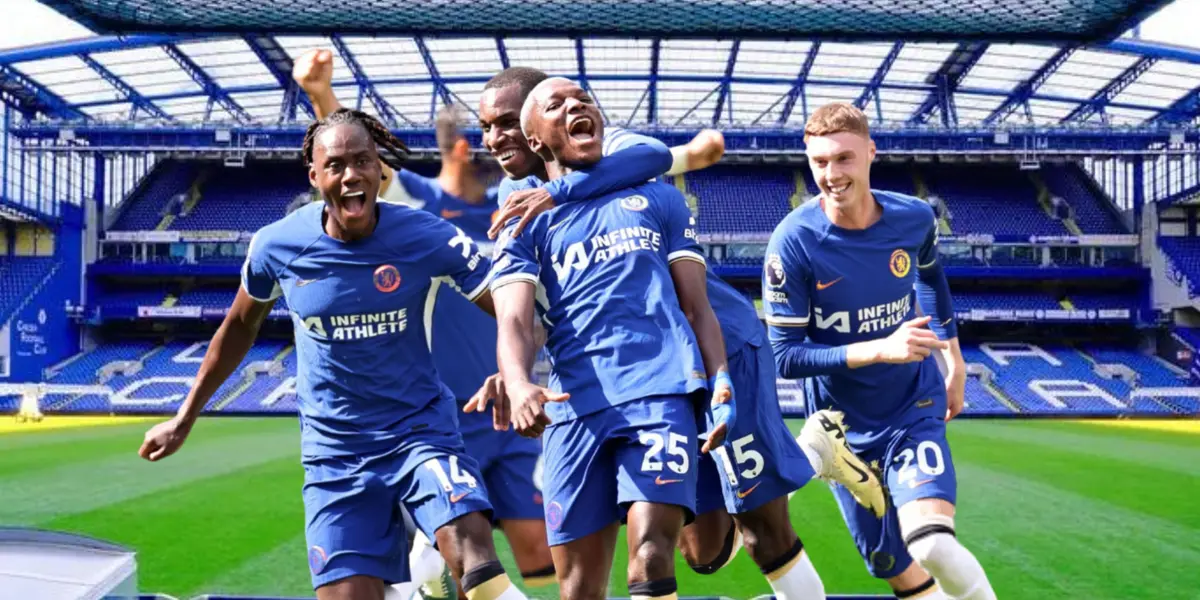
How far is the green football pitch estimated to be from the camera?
316 inches

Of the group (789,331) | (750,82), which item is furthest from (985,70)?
(789,331)

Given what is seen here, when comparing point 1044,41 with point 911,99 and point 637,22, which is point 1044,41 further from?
point 911,99

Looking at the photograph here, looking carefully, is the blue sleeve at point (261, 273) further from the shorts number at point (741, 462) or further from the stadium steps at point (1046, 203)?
the stadium steps at point (1046, 203)

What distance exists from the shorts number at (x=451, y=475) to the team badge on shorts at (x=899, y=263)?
→ 206 centimetres

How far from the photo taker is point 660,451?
11.4ft

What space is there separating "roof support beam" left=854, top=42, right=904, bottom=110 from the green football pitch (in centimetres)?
1621

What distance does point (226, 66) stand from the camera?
3584 cm

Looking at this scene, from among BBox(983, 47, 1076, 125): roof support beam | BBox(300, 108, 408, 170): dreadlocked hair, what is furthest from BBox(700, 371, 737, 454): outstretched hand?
BBox(983, 47, 1076, 125): roof support beam

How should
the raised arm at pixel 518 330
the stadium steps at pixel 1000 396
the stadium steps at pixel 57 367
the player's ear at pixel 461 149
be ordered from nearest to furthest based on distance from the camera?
1. the raised arm at pixel 518 330
2. the player's ear at pixel 461 149
3. the stadium steps at pixel 1000 396
4. the stadium steps at pixel 57 367

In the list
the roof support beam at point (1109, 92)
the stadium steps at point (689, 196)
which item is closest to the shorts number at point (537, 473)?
the roof support beam at point (1109, 92)

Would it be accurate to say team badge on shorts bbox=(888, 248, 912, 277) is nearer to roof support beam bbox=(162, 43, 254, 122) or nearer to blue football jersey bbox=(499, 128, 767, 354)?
blue football jersey bbox=(499, 128, 767, 354)

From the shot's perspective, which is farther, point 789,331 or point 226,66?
point 226,66

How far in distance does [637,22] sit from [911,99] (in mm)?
15420

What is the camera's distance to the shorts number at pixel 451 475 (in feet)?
12.5
